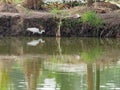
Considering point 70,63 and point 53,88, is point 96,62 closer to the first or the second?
point 70,63

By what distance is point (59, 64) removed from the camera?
17.0 metres

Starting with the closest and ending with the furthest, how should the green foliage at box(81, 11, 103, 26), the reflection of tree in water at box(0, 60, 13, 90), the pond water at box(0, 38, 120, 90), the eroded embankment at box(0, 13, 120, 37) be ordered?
1. the reflection of tree in water at box(0, 60, 13, 90)
2. the pond water at box(0, 38, 120, 90)
3. the green foliage at box(81, 11, 103, 26)
4. the eroded embankment at box(0, 13, 120, 37)

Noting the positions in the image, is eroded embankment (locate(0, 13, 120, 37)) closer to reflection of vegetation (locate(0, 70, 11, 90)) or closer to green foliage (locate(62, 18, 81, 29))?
Answer: green foliage (locate(62, 18, 81, 29))

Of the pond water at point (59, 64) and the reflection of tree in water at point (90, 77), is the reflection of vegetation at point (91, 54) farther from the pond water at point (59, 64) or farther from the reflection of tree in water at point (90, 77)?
the reflection of tree in water at point (90, 77)

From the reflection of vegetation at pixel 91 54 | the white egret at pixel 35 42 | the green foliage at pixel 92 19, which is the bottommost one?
the white egret at pixel 35 42

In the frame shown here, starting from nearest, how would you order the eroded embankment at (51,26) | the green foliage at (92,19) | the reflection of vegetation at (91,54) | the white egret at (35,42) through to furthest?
the reflection of vegetation at (91,54), the white egret at (35,42), the green foliage at (92,19), the eroded embankment at (51,26)

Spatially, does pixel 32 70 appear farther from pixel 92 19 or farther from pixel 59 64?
pixel 92 19

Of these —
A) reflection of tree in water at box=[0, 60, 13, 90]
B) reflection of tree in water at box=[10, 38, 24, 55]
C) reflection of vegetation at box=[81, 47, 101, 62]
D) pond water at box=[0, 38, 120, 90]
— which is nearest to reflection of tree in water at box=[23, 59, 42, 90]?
pond water at box=[0, 38, 120, 90]

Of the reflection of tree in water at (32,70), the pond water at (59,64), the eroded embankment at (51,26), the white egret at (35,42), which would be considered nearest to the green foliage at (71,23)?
the eroded embankment at (51,26)

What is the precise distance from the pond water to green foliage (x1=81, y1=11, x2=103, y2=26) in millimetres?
972

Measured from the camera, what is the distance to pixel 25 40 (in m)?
24.8

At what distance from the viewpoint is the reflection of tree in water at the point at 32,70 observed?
12.9 meters

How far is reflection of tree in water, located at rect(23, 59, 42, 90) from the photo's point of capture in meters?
12.9

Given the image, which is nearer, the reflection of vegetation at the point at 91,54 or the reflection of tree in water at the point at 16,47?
the reflection of vegetation at the point at 91,54
